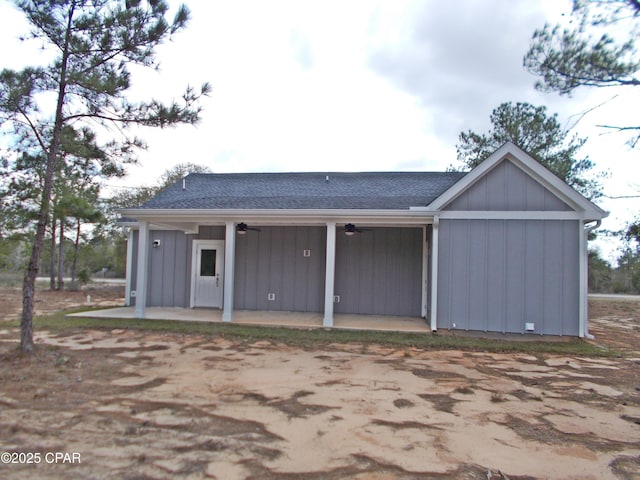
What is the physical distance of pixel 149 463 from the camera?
2648mm

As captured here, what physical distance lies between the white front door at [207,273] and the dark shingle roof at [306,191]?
4.45ft

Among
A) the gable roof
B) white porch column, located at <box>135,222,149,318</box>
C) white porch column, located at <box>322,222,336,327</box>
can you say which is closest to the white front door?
white porch column, located at <box>135,222,149,318</box>

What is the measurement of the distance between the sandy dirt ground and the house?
5.15ft

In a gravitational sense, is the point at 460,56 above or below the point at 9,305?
above

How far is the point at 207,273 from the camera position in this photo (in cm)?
1048

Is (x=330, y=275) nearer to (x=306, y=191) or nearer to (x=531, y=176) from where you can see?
(x=306, y=191)

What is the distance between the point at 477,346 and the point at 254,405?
4.56m

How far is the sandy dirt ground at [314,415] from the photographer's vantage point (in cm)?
269

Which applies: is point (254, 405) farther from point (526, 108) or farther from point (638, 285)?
point (638, 285)

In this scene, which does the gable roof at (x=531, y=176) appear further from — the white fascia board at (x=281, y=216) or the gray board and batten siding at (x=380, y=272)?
the gray board and batten siding at (x=380, y=272)

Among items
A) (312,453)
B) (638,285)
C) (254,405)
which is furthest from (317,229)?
(638,285)

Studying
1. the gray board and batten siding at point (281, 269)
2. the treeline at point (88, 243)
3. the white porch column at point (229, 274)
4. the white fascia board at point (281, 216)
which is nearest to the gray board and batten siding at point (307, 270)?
the gray board and batten siding at point (281, 269)

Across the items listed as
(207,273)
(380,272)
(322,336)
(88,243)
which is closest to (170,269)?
(207,273)

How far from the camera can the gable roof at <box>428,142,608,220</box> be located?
715 cm
